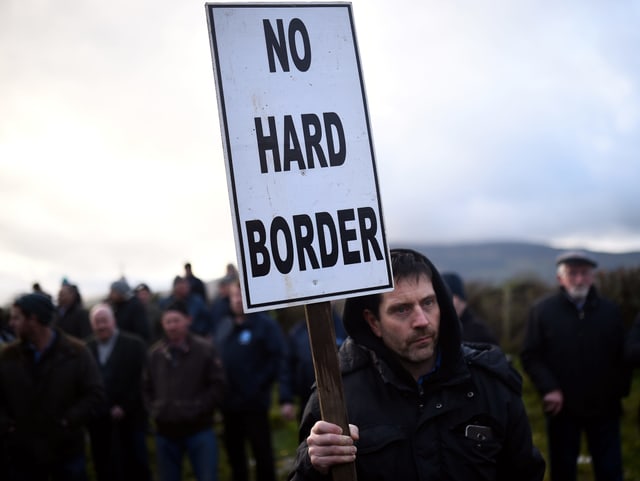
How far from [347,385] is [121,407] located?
16.9 feet

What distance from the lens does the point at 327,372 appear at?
8.04 ft

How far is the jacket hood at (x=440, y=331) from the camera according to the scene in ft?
9.39

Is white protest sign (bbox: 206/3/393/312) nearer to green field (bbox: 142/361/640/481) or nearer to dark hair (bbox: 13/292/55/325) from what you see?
dark hair (bbox: 13/292/55/325)

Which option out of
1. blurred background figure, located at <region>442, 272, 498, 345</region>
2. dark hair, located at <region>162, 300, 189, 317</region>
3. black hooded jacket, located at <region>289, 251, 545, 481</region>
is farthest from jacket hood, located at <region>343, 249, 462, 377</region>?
dark hair, located at <region>162, 300, 189, 317</region>

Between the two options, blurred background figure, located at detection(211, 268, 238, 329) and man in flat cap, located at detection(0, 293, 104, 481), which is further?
blurred background figure, located at detection(211, 268, 238, 329)

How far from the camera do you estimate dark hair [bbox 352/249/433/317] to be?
297 cm

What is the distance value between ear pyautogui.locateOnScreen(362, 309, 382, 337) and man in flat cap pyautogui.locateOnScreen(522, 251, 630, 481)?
3433 mm

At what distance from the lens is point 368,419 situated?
9.11 feet

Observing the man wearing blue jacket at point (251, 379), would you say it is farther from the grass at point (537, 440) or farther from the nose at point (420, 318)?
the nose at point (420, 318)

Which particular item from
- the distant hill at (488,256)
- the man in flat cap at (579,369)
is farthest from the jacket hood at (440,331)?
the distant hill at (488,256)

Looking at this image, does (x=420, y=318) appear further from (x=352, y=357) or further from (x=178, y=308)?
(x=178, y=308)

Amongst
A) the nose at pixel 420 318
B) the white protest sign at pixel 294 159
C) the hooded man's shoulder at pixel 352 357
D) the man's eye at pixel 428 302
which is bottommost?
the hooded man's shoulder at pixel 352 357

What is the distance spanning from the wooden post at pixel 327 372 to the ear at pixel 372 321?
58cm

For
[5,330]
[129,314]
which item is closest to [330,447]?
[5,330]
